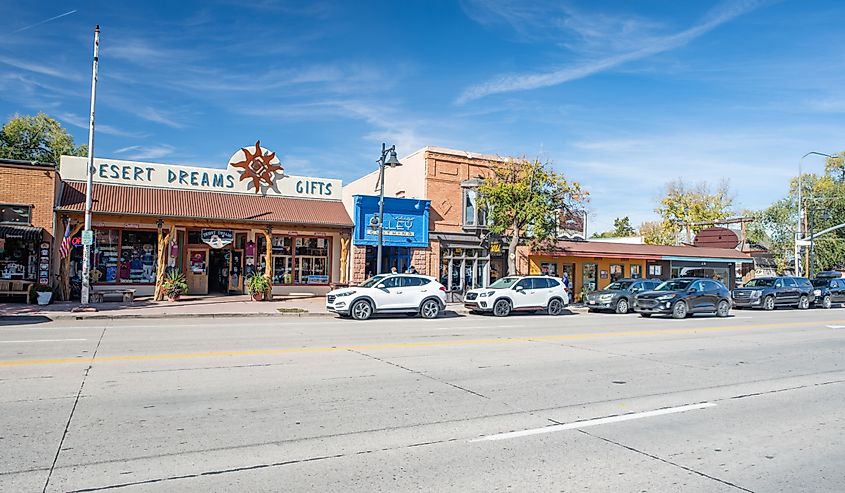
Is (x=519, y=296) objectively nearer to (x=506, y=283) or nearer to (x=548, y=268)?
(x=506, y=283)

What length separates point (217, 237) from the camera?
27.9 metres

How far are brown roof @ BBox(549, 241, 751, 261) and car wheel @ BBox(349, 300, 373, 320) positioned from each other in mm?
14078

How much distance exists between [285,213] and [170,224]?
16.0 ft

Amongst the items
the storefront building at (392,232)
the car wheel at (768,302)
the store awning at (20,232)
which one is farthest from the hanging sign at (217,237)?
the car wheel at (768,302)

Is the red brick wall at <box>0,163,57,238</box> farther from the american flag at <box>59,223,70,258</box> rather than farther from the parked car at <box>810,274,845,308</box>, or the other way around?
the parked car at <box>810,274,845,308</box>

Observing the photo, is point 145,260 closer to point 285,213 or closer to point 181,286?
point 181,286

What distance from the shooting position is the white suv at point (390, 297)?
20.7m

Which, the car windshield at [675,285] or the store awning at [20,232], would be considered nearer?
the store awning at [20,232]

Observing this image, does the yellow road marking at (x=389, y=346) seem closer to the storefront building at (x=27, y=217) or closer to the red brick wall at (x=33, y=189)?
the storefront building at (x=27, y=217)

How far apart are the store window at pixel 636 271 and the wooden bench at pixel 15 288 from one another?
30565 millimetres

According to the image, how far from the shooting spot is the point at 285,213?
28.3m

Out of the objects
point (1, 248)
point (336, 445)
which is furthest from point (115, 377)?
point (1, 248)

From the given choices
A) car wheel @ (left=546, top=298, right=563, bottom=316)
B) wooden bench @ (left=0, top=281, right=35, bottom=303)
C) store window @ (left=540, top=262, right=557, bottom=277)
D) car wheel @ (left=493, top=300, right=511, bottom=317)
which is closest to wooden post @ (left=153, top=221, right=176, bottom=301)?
wooden bench @ (left=0, top=281, right=35, bottom=303)

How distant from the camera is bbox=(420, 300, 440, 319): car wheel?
21984 mm
